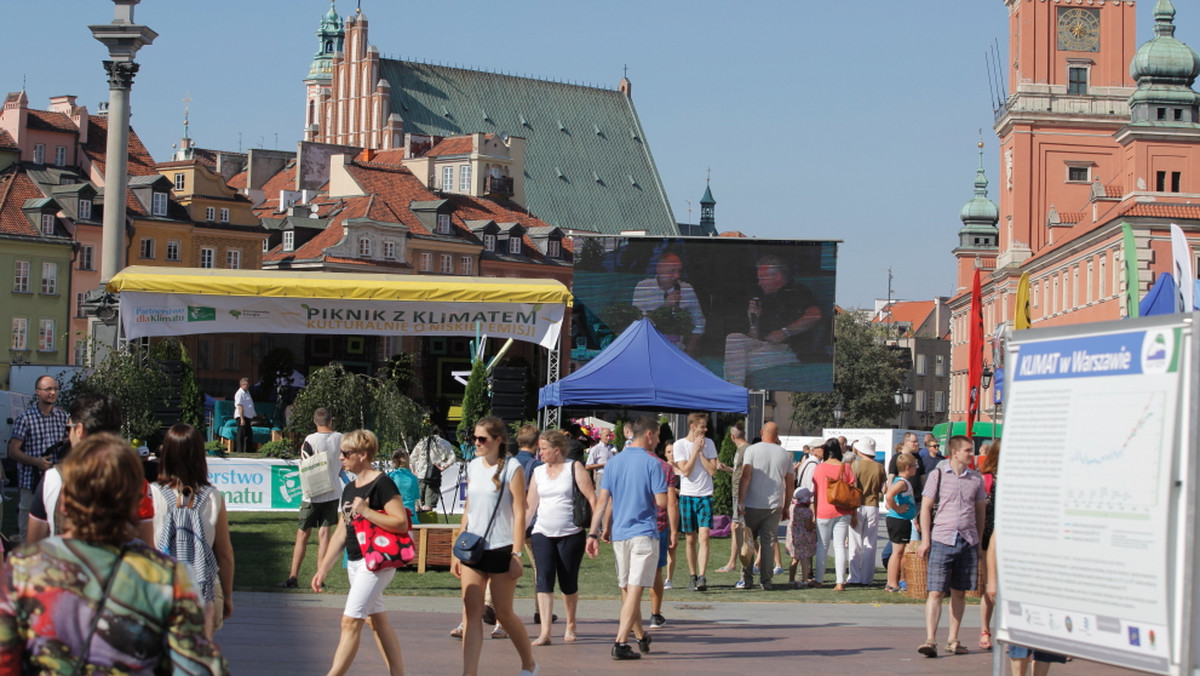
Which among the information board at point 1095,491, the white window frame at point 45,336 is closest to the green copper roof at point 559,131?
the white window frame at point 45,336

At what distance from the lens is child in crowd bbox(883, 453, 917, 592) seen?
16484mm

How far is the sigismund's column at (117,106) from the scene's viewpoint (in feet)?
93.7

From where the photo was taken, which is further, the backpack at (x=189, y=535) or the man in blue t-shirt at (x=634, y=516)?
the man in blue t-shirt at (x=634, y=516)

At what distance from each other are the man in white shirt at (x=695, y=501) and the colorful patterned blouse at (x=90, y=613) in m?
11.9

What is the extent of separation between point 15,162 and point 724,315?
4448cm

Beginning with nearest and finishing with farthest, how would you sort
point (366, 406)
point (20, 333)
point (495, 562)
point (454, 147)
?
point (495, 562), point (366, 406), point (20, 333), point (454, 147)

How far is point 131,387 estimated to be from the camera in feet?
82.6

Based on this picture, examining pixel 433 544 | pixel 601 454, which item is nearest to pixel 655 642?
pixel 433 544

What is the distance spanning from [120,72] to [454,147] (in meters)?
66.3

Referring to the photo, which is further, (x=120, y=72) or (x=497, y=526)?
(x=120, y=72)

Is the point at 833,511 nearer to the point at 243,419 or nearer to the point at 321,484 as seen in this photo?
the point at 321,484

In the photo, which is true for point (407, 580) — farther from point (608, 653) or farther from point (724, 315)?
point (724, 315)

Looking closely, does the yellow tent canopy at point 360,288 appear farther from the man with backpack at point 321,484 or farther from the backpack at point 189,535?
the backpack at point 189,535

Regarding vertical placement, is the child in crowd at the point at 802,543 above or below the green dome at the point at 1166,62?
below
